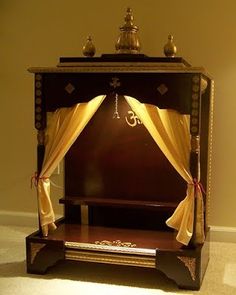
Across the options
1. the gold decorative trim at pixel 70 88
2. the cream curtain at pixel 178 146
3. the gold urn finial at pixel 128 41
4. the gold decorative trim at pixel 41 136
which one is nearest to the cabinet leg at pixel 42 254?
the gold decorative trim at pixel 41 136

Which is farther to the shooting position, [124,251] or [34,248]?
[34,248]

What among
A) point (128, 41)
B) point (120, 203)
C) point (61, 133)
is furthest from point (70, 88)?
point (120, 203)

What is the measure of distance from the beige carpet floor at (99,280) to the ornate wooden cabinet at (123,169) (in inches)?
3.9

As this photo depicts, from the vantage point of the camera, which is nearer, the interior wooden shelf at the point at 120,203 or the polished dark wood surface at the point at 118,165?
the interior wooden shelf at the point at 120,203

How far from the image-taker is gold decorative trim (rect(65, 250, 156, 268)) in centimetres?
303

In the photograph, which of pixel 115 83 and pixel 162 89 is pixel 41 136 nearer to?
pixel 115 83

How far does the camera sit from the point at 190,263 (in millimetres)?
2969

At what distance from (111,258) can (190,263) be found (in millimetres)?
527

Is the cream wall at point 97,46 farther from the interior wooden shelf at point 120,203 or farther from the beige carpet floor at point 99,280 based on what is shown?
the beige carpet floor at point 99,280

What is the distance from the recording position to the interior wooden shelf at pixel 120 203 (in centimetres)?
350

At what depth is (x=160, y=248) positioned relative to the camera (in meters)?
3.06

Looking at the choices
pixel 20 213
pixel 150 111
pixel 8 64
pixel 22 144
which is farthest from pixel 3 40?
pixel 150 111

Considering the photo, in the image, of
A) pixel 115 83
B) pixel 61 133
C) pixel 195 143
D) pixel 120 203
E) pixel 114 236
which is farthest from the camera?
pixel 120 203

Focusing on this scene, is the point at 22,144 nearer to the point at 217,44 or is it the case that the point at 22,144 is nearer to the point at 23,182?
the point at 23,182
